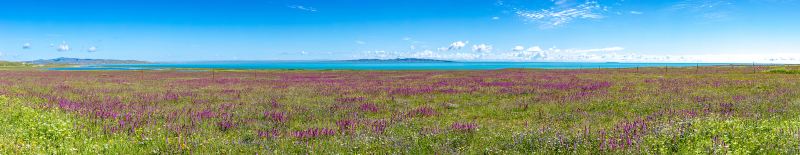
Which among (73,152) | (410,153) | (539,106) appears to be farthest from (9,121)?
(539,106)

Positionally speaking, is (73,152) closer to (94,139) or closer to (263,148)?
(94,139)

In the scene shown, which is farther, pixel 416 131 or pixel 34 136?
pixel 416 131

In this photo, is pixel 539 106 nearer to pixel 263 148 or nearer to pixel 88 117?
pixel 263 148

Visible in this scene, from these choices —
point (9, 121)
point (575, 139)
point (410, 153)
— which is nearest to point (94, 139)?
point (9, 121)

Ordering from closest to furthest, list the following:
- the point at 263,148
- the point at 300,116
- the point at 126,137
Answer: the point at 263,148, the point at 126,137, the point at 300,116

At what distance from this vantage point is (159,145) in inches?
271

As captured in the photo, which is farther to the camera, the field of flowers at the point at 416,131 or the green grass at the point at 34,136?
the field of flowers at the point at 416,131

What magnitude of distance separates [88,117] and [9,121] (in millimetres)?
1470

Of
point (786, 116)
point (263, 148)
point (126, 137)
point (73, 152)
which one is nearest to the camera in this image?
point (73, 152)

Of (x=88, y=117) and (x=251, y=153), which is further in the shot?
(x=88, y=117)

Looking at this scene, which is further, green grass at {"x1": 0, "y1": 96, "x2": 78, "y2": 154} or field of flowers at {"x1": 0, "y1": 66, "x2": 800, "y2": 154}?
field of flowers at {"x1": 0, "y1": 66, "x2": 800, "y2": 154}

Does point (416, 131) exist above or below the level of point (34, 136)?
below

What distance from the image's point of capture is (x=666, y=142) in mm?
6355

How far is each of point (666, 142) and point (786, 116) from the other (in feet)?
21.2
